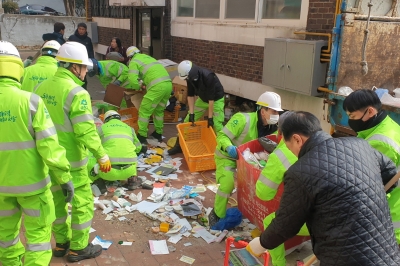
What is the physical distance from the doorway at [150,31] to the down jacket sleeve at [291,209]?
9502mm

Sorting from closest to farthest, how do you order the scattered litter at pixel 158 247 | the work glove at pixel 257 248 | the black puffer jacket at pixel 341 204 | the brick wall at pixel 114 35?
the black puffer jacket at pixel 341 204, the work glove at pixel 257 248, the scattered litter at pixel 158 247, the brick wall at pixel 114 35

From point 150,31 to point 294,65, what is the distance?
6.51 meters

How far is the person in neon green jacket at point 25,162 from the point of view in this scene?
2902 mm

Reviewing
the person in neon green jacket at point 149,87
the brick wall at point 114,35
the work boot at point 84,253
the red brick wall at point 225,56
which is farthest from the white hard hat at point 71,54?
the brick wall at point 114,35

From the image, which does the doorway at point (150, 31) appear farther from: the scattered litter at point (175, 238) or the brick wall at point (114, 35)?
the scattered litter at point (175, 238)

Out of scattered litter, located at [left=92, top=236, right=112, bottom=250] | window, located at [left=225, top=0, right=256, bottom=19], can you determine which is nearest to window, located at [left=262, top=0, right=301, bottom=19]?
window, located at [left=225, top=0, right=256, bottom=19]

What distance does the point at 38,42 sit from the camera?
711 inches

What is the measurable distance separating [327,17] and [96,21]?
12.7m

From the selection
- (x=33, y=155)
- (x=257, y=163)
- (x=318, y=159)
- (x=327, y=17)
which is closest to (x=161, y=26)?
(x=327, y=17)

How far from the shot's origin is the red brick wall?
769 centimetres

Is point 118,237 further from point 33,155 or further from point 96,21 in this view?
point 96,21

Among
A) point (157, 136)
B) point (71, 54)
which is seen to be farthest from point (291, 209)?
point (157, 136)

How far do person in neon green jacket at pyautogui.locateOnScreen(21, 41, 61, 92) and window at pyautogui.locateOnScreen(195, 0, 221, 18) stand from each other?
4.33 m

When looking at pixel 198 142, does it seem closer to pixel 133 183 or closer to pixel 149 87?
pixel 149 87
